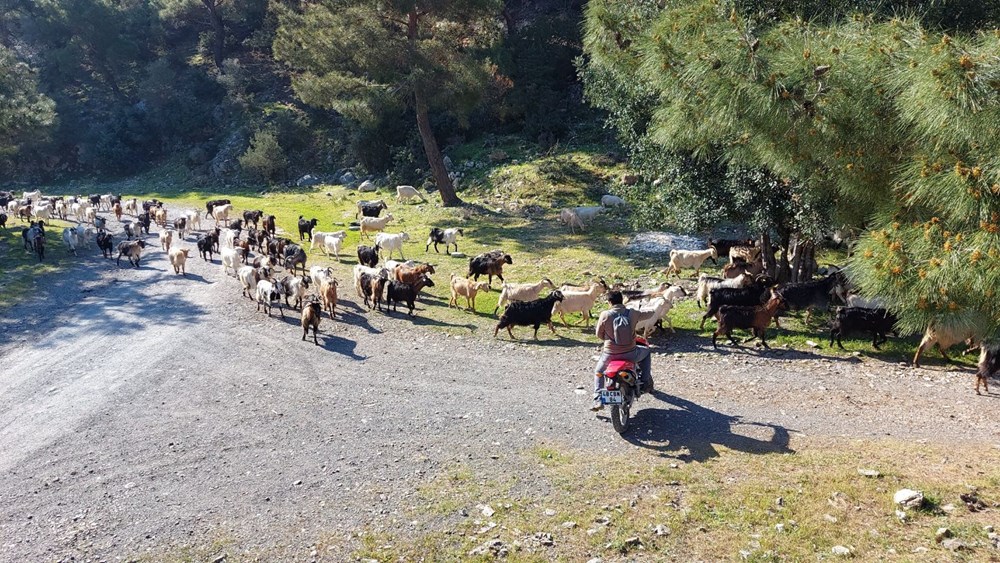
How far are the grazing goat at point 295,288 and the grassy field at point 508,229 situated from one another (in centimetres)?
284

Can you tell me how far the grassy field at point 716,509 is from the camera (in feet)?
19.7

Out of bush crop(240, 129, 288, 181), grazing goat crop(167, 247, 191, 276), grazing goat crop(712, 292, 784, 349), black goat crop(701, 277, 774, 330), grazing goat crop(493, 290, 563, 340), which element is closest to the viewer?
grazing goat crop(712, 292, 784, 349)

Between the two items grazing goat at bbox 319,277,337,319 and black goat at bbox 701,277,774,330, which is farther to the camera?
grazing goat at bbox 319,277,337,319

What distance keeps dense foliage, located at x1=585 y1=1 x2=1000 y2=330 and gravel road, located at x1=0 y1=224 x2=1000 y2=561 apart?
2904 mm

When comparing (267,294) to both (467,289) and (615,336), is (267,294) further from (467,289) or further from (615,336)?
(615,336)

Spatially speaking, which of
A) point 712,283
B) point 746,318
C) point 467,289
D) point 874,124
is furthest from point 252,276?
point 874,124

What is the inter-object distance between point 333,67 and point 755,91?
2445 centimetres

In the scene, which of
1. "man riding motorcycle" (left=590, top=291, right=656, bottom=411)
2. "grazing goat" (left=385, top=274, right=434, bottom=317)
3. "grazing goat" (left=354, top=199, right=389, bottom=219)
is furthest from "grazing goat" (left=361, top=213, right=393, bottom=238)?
"man riding motorcycle" (left=590, top=291, right=656, bottom=411)

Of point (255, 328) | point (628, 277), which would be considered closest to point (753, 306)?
point (628, 277)

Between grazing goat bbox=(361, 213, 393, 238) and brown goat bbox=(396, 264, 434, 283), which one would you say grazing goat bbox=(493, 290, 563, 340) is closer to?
brown goat bbox=(396, 264, 434, 283)

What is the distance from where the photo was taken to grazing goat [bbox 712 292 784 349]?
39.3 feet

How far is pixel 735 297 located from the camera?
13031mm

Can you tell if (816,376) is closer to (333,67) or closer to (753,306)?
(753,306)

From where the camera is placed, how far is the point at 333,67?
2852 cm
